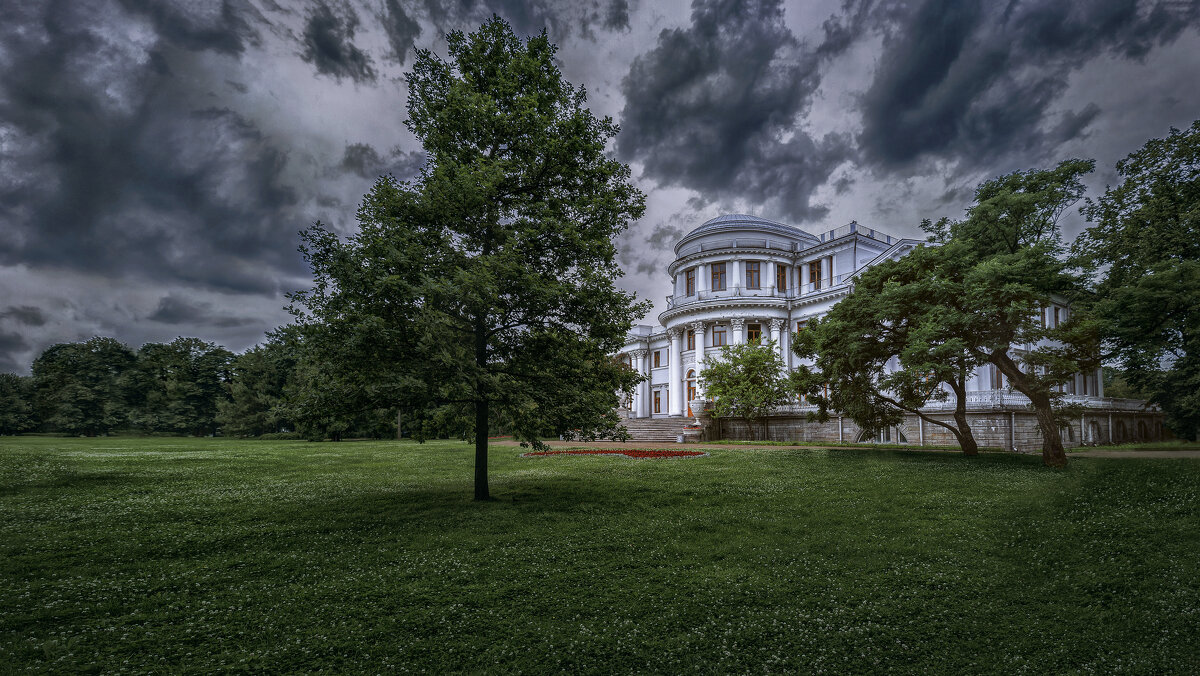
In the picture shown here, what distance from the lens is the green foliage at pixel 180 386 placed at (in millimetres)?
57969

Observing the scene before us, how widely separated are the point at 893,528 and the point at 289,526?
10928mm

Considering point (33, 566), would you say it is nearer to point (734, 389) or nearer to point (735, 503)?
point (735, 503)

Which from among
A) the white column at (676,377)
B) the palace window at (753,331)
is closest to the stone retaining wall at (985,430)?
the palace window at (753,331)

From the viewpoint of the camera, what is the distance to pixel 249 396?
5350 centimetres

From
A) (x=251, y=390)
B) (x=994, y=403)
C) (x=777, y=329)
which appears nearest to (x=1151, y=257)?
(x=994, y=403)

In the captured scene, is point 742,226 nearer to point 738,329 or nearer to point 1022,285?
point 738,329

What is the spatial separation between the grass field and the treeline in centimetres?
4619

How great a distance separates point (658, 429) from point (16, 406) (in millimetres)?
71616

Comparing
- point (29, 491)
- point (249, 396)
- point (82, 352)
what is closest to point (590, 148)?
point (29, 491)

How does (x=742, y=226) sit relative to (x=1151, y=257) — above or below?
above

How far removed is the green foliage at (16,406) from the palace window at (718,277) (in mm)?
77059

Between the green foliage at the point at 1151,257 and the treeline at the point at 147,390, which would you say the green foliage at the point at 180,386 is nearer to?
the treeline at the point at 147,390

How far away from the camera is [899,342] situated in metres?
18.7

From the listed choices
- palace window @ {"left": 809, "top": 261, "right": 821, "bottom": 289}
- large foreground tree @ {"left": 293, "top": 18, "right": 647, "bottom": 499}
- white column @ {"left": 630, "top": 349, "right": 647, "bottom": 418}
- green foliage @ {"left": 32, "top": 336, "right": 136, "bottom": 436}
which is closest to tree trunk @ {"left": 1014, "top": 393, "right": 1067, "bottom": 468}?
large foreground tree @ {"left": 293, "top": 18, "right": 647, "bottom": 499}
